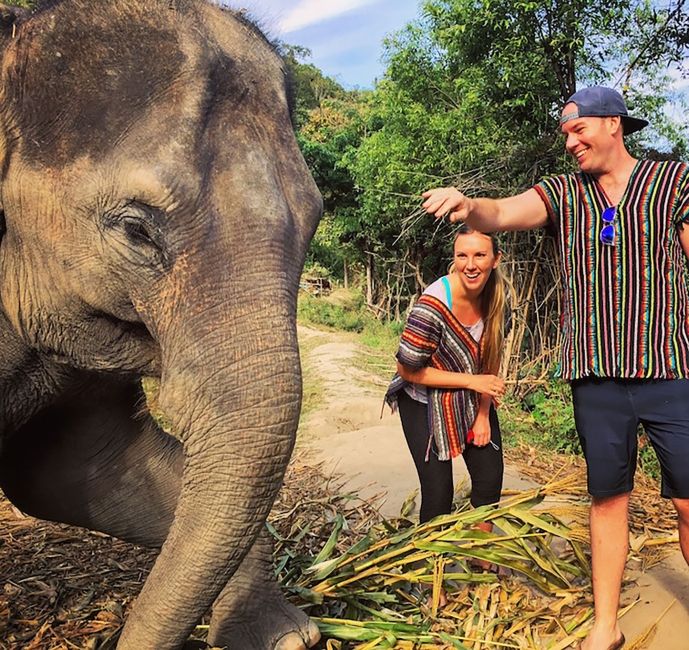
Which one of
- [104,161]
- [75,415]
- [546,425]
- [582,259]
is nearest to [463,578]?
[582,259]

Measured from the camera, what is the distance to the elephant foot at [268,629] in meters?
2.25

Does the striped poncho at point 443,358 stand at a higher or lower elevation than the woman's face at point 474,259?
lower

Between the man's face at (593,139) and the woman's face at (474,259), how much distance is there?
598mm

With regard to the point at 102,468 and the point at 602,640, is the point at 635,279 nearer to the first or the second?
the point at 602,640

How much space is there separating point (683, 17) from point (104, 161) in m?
6.38

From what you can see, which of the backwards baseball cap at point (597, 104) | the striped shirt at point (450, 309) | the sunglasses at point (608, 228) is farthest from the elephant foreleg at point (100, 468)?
the backwards baseball cap at point (597, 104)

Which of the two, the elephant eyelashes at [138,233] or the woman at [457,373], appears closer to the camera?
the elephant eyelashes at [138,233]

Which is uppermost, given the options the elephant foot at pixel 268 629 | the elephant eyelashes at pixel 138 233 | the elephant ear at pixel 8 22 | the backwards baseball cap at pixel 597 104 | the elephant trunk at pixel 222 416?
the elephant ear at pixel 8 22

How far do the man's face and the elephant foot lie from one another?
5.51 ft

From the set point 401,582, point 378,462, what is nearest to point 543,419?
point 378,462

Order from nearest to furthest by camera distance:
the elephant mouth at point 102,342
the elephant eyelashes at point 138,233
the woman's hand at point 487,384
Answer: the elephant eyelashes at point 138,233 → the elephant mouth at point 102,342 → the woman's hand at point 487,384

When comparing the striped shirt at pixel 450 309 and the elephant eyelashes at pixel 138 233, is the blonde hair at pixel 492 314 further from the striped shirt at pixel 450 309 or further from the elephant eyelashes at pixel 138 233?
the elephant eyelashes at pixel 138 233

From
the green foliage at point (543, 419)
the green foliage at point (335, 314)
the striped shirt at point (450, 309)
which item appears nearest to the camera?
the striped shirt at point (450, 309)

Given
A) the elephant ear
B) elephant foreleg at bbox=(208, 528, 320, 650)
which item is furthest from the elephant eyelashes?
Answer: elephant foreleg at bbox=(208, 528, 320, 650)
